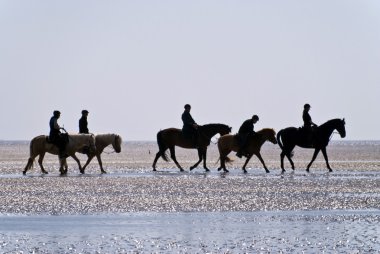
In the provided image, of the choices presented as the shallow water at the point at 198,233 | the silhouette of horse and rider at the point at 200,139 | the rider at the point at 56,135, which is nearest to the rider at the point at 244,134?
the silhouette of horse and rider at the point at 200,139

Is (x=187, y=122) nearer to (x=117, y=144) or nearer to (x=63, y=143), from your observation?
(x=117, y=144)

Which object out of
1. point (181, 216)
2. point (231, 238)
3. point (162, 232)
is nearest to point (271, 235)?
point (231, 238)

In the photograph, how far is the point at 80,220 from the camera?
18.1 meters

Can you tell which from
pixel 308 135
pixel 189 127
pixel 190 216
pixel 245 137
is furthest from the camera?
pixel 308 135

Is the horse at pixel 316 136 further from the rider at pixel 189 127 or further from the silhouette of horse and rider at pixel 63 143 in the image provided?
the silhouette of horse and rider at pixel 63 143

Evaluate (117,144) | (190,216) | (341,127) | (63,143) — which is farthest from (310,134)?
(190,216)

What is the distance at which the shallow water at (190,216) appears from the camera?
1473 cm

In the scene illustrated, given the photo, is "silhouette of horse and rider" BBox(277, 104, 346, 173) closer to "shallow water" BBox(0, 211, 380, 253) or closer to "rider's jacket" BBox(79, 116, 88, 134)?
"rider's jacket" BBox(79, 116, 88, 134)

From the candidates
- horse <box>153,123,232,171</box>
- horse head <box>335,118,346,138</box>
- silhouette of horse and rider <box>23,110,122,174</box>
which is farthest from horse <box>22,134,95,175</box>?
horse head <box>335,118,346,138</box>

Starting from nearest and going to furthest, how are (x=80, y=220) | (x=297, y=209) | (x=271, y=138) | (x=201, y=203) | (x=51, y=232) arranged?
(x=51, y=232)
(x=80, y=220)
(x=297, y=209)
(x=201, y=203)
(x=271, y=138)

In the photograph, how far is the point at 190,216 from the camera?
739 inches

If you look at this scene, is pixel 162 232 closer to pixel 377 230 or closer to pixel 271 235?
pixel 271 235

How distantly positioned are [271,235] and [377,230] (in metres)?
1.79

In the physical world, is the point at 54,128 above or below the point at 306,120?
below
